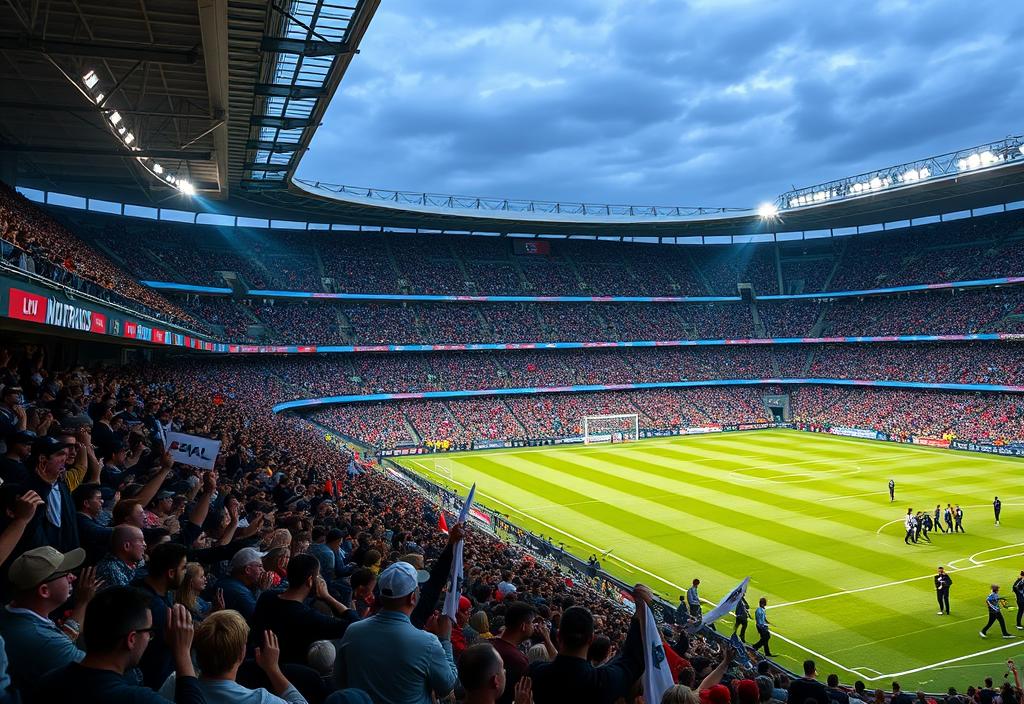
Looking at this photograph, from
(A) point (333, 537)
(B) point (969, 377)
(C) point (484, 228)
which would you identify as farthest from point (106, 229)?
(B) point (969, 377)

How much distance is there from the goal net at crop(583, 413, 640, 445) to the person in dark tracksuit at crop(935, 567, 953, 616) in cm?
3632

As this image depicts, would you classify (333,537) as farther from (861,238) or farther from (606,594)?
(861,238)

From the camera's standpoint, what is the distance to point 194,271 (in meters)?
52.1

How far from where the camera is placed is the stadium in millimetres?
4582

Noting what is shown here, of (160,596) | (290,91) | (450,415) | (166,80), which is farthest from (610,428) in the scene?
(160,596)

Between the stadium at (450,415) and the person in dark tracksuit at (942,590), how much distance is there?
0.36 m

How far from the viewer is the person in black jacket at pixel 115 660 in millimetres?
2865

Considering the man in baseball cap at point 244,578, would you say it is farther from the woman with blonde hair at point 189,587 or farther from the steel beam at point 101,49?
the steel beam at point 101,49

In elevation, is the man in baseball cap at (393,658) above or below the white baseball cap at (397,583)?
below

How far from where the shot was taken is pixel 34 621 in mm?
3516

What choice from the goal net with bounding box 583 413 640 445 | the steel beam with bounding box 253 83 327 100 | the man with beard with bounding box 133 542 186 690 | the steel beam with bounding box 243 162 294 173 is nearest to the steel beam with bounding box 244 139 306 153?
the steel beam with bounding box 243 162 294 173

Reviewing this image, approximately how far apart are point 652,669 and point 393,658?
1681 millimetres

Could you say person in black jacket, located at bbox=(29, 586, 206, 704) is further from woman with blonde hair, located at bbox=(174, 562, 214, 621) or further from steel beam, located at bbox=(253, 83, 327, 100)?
steel beam, located at bbox=(253, 83, 327, 100)

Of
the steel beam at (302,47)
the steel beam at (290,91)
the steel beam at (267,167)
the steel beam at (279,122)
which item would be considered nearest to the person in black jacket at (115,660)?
the steel beam at (302,47)
